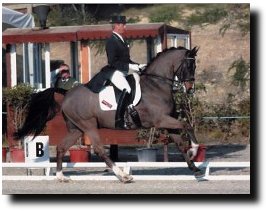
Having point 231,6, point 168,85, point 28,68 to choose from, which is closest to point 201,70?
point 231,6

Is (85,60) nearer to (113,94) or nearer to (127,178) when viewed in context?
(113,94)

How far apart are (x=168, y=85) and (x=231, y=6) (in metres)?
17.3

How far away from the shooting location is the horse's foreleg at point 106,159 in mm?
10703

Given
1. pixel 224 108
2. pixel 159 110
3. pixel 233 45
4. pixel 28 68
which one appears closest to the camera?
pixel 159 110

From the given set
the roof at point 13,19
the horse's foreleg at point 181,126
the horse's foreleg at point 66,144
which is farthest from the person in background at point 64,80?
the roof at point 13,19

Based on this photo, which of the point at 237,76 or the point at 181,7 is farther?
the point at 181,7

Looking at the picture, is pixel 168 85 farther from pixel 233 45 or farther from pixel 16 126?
pixel 233 45

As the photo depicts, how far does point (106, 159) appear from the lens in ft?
35.7

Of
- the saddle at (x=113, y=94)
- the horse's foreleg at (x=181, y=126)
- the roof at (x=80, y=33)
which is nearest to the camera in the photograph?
the horse's foreleg at (x=181, y=126)

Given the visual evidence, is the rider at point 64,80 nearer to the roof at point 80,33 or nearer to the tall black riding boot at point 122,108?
the roof at point 80,33

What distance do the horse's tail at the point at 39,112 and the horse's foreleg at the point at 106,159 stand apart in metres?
0.99

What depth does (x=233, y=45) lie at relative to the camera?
26.2 metres

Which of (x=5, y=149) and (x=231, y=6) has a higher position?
(x=231, y=6)

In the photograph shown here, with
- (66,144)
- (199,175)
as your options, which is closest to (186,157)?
(199,175)
